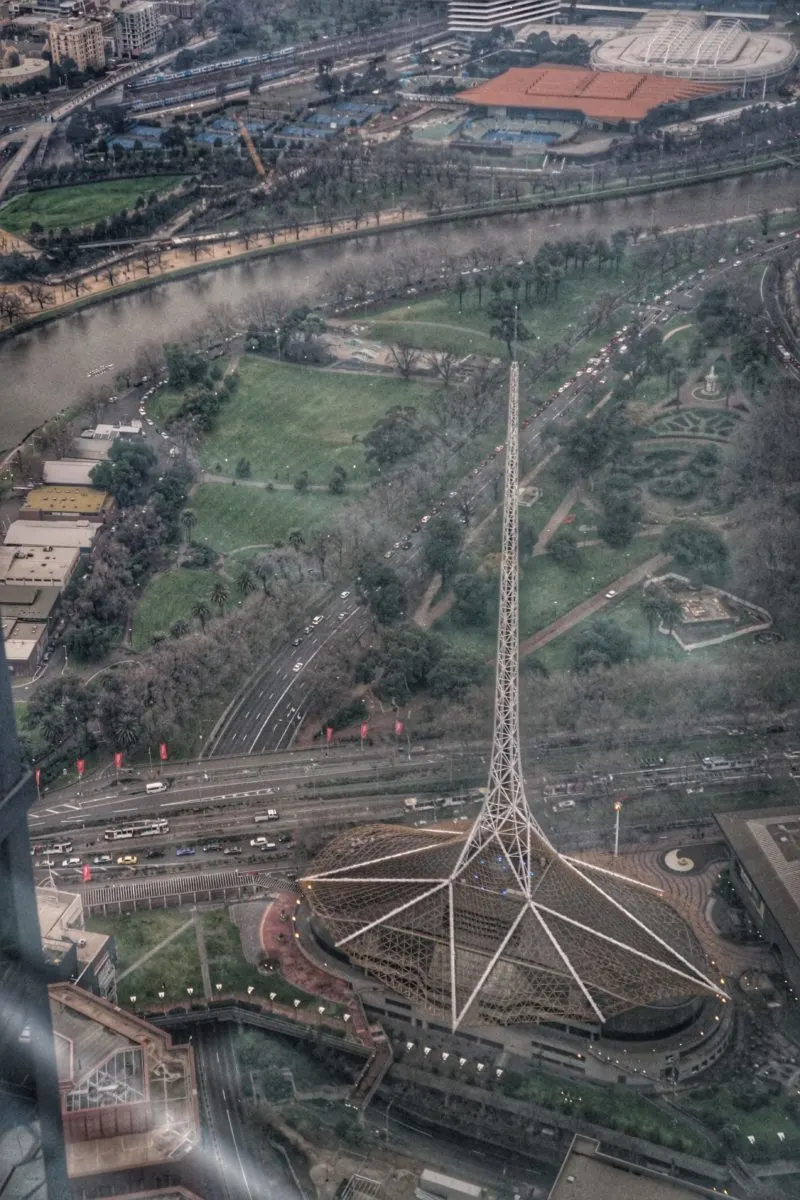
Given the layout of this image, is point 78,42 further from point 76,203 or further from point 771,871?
point 771,871

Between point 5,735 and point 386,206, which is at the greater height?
point 5,735

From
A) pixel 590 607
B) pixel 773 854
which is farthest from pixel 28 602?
pixel 773 854

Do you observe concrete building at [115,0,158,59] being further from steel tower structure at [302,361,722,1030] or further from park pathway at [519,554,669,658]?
steel tower structure at [302,361,722,1030]

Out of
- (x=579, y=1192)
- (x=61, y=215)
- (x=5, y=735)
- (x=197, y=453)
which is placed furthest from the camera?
(x=61, y=215)

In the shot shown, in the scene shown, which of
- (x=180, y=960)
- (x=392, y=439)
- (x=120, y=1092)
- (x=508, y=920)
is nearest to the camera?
(x=120, y=1092)

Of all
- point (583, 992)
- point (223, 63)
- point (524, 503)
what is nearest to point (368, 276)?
point (524, 503)

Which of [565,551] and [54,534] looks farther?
[54,534]

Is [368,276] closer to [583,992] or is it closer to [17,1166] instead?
[583,992]
